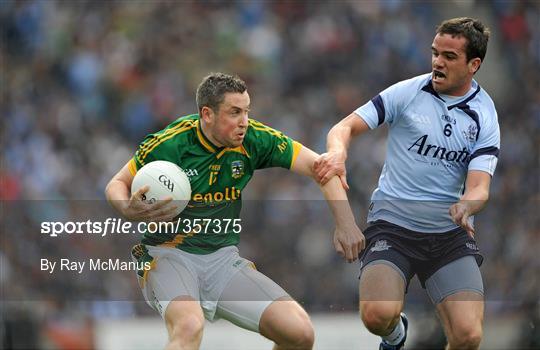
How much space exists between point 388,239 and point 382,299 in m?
0.49

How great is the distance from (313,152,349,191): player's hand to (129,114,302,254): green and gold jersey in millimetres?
259

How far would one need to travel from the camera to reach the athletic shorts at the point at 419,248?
7.55 metres

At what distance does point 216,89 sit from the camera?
7285 mm

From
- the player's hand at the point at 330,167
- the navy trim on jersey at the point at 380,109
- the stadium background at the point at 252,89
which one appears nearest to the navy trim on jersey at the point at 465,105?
the navy trim on jersey at the point at 380,109

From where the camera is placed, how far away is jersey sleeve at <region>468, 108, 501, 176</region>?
294 inches

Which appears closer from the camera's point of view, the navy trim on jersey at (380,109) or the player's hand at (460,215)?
the player's hand at (460,215)

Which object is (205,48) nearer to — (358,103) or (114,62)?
(114,62)

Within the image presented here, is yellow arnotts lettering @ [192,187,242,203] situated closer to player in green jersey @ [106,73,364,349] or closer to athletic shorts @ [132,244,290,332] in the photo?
player in green jersey @ [106,73,364,349]

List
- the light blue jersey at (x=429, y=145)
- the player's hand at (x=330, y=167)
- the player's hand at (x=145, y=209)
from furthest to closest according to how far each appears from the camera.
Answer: the light blue jersey at (x=429, y=145)
the player's hand at (x=330, y=167)
the player's hand at (x=145, y=209)

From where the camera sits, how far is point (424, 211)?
7.62 m

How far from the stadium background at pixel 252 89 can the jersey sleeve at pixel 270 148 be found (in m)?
4.35

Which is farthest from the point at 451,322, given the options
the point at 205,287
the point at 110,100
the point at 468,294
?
the point at 110,100

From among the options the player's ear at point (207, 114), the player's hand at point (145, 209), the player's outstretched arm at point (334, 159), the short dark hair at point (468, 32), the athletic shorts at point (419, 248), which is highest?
the short dark hair at point (468, 32)

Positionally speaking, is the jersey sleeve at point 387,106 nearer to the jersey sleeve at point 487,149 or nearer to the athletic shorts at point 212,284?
the jersey sleeve at point 487,149
